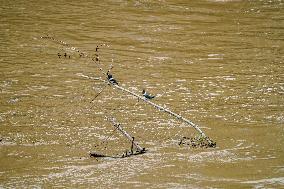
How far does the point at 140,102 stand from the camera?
13.7ft

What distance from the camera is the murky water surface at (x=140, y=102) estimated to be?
3.05 metres

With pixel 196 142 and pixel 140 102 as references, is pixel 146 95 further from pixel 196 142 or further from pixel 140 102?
pixel 196 142

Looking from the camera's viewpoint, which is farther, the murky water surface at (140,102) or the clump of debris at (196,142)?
the clump of debris at (196,142)

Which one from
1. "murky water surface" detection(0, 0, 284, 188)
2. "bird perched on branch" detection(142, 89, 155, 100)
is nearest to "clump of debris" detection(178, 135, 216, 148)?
"murky water surface" detection(0, 0, 284, 188)

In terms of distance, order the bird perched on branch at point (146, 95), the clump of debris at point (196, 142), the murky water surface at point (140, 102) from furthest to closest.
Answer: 1. the bird perched on branch at point (146, 95)
2. the clump of debris at point (196, 142)
3. the murky water surface at point (140, 102)

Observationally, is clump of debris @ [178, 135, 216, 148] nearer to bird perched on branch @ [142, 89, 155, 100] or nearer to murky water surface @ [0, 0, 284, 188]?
murky water surface @ [0, 0, 284, 188]

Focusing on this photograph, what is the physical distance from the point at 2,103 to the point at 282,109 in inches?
107

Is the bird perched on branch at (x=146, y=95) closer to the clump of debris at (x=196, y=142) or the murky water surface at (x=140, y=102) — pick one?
the murky water surface at (x=140, y=102)

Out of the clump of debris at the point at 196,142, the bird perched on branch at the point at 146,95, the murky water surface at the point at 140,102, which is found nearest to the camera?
the murky water surface at the point at 140,102

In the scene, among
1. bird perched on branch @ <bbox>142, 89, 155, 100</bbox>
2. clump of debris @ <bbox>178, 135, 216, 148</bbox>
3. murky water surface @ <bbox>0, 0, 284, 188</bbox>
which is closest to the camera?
murky water surface @ <bbox>0, 0, 284, 188</bbox>

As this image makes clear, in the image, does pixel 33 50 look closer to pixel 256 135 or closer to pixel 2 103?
pixel 2 103

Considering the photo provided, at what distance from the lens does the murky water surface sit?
3051mm

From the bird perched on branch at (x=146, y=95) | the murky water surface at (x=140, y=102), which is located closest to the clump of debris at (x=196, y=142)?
the murky water surface at (x=140, y=102)

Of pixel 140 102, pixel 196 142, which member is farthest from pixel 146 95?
pixel 196 142
